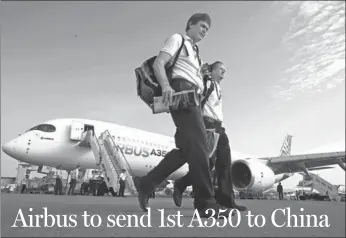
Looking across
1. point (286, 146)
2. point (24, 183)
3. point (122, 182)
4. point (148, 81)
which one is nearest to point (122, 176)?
point (122, 182)

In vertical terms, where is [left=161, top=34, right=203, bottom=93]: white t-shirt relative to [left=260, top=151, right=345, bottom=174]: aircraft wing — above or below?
above

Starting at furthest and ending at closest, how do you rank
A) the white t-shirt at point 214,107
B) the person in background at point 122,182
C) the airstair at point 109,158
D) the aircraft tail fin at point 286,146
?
the aircraft tail fin at point 286,146, the airstair at point 109,158, the person in background at point 122,182, the white t-shirt at point 214,107

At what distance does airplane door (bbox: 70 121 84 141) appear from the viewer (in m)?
10.5

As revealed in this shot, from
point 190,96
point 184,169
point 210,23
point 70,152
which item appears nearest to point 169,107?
point 190,96

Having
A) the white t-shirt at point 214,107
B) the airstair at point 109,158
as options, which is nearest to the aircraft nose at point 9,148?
the airstair at point 109,158

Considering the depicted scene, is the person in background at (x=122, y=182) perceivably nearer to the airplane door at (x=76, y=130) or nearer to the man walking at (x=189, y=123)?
the airplane door at (x=76, y=130)

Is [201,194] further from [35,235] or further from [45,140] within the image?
[45,140]

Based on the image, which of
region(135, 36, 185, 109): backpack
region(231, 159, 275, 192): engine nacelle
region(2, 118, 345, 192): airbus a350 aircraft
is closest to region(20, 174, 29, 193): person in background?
region(2, 118, 345, 192): airbus a350 aircraft

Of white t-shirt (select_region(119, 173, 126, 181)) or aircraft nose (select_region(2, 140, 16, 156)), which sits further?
aircraft nose (select_region(2, 140, 16, 156))

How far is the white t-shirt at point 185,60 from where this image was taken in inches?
90.8

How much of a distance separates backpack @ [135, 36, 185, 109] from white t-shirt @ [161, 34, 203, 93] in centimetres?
4

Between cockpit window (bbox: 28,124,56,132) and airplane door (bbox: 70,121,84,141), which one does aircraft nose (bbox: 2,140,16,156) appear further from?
airplane door (bbox: 70,121,84,141)

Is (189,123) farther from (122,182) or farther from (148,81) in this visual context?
(122,182)

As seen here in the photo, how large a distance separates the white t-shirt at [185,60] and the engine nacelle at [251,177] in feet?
18.8
